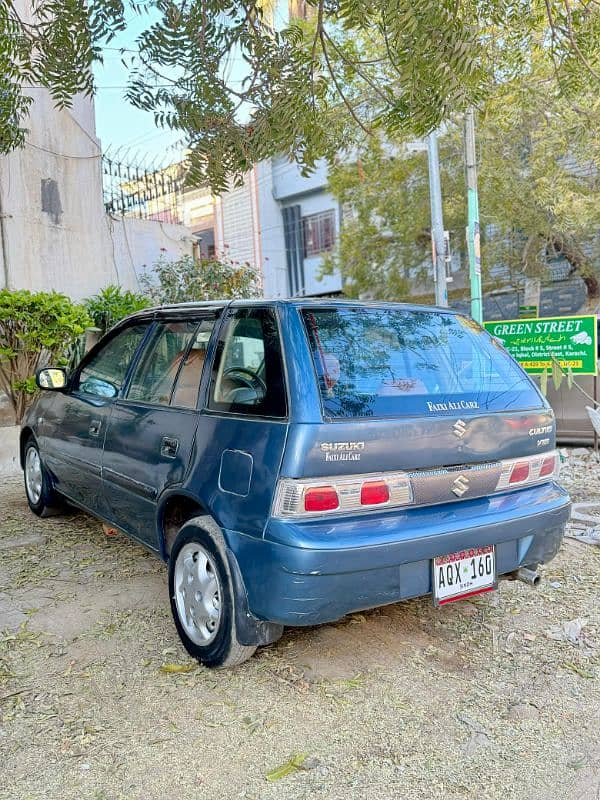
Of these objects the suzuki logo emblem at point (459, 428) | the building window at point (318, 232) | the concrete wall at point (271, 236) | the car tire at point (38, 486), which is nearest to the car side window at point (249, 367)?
the suzuki logo emblem at point (459, 428)

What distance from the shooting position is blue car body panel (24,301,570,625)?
2564mm

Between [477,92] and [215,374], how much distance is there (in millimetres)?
3657

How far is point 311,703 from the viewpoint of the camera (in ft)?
8.97

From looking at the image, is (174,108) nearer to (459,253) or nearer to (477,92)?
(477,92)

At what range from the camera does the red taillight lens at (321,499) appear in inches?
101

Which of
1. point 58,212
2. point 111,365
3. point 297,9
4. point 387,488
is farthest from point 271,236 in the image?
point 387,488

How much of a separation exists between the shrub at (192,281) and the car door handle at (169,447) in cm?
682

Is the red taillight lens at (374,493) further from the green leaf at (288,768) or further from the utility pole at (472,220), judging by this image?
the utility pole at (472,220)

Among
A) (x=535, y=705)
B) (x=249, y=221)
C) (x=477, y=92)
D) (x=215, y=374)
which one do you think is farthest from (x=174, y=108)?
(x=249, y=221)

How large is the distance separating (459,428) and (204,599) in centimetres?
137

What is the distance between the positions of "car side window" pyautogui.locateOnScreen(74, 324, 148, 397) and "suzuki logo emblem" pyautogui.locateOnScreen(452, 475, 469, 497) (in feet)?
6.81

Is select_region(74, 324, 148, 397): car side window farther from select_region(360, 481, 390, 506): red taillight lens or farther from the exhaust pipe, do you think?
the exhaust pipe

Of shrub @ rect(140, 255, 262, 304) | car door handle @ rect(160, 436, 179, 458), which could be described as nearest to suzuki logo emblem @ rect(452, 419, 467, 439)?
car door handle @ rect(160, 436, 179, 458)

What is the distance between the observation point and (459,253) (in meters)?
18.5
